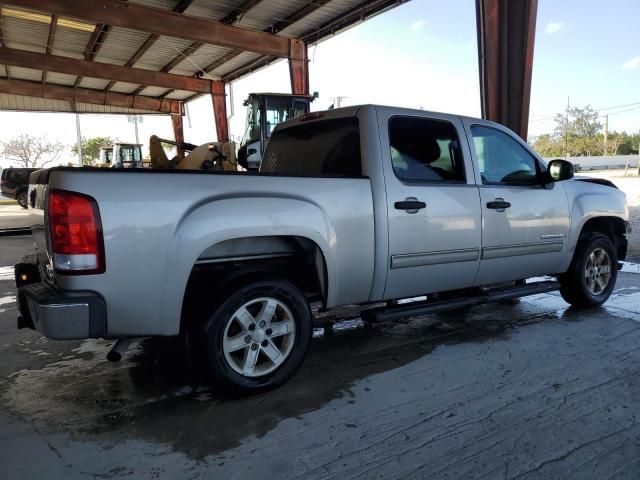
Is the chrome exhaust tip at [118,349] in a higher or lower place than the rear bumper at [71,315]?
lower

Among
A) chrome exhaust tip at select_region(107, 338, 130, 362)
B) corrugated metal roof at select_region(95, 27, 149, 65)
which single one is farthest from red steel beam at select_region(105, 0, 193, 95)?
chrome exhaust tip at select_region(107, 338, 130, 362)

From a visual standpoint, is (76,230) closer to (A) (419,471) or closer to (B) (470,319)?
(A) (419,471)

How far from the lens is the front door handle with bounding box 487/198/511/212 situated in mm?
4191

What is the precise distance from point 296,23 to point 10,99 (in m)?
25.8

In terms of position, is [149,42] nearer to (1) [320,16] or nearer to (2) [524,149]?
(1) [320,16]

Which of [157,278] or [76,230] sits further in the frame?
[157,278]

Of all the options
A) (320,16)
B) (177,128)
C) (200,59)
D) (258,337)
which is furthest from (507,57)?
(177,128)

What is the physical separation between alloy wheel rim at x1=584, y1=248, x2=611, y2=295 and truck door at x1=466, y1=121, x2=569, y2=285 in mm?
532

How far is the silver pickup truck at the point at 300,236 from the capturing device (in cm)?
262

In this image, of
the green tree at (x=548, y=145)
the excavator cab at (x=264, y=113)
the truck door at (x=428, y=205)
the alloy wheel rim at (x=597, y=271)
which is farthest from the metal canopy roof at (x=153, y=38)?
the green tree at (x=548, y=145)

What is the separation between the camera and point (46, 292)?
9.08ft

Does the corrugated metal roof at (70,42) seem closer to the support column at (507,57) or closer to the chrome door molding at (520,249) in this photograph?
the support column at (507,57)

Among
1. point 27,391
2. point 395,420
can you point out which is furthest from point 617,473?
point 27,391

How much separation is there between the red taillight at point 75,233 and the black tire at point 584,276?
14.7ft
